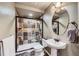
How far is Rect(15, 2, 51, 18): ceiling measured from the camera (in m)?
1.44

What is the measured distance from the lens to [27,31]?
144cm

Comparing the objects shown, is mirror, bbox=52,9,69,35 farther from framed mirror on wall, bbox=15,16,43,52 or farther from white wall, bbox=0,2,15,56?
white wall, bbox=0,2,15,56

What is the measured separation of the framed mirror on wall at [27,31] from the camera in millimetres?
1425

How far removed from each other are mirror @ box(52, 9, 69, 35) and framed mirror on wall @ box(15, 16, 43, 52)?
17 cm

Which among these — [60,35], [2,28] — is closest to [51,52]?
[60,35]

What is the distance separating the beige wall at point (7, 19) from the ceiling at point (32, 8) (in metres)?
0.08

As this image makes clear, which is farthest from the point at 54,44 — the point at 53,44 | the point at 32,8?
the point at 32,8

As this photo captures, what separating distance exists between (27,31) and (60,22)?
408 millimetres

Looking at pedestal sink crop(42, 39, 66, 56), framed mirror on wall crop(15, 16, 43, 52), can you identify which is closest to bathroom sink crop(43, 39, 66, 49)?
pedestal sink crop(42, 39, 66, 56)

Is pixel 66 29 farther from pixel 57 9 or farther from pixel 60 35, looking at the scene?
pixel 57 9

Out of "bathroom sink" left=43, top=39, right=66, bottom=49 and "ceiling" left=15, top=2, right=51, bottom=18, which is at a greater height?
"ceiling" left=15, top=2, right=51, bottom=18

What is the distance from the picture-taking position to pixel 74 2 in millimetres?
1451

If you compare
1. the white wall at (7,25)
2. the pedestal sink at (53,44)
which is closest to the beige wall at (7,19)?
the white wall at (7,25)

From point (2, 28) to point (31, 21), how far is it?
342mm
